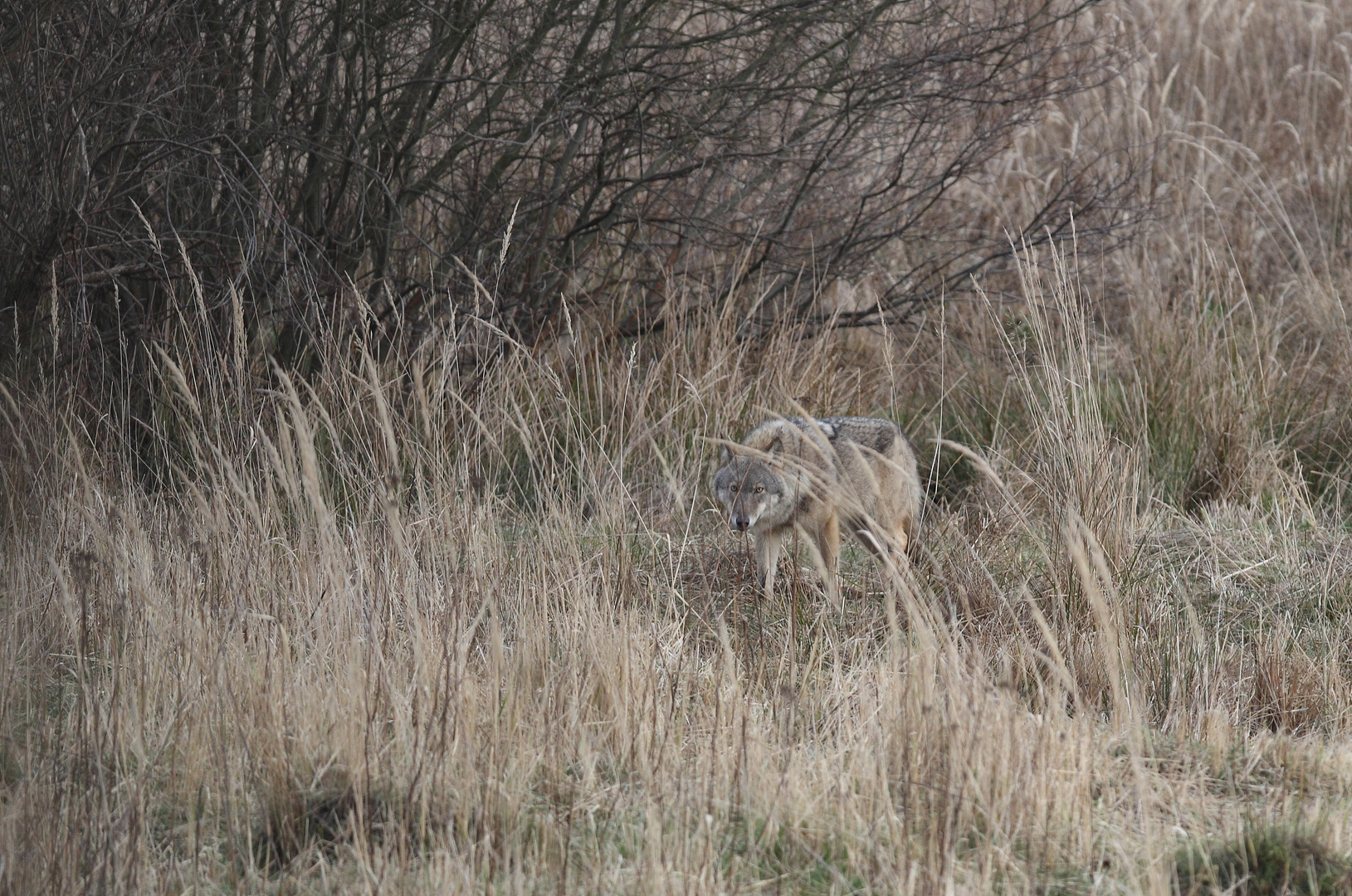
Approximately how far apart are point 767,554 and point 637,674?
1.96m

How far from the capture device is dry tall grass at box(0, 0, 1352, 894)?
9.16 feet

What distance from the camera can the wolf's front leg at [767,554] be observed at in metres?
5.36

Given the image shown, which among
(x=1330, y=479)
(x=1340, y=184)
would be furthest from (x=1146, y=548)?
(x=1340, y=184)

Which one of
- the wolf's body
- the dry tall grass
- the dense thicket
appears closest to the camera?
the dry tall grass

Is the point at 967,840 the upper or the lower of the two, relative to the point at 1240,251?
lower

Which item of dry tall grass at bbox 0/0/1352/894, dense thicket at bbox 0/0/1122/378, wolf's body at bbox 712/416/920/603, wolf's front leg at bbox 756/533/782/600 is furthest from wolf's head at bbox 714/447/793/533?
dense thicket at bbox 0/0/1122/378

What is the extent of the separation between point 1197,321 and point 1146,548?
219 centimetres

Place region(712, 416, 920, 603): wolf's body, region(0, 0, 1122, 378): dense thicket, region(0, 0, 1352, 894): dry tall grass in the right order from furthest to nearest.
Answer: region(712, 416, 920, 603): wolf's body < region(0, 0, 1122, 378): dense thicket < region(0, 0, 1352, 894): dry tall grass

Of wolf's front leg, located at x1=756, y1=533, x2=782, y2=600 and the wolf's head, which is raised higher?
the wolf's head

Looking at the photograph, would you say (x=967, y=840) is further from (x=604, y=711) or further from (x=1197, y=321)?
(x=1197, y=321)

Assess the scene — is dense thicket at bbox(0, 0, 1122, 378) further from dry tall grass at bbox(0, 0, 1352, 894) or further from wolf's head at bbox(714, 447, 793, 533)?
wolf's head at bbox(714, 447, 793, 533)

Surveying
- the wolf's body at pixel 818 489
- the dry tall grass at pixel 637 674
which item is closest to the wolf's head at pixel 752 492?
the wolf's body at pixel 818 489

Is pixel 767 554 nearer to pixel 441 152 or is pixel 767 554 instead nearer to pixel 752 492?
pixel 752 492

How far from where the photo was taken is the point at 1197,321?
6.95 meters
